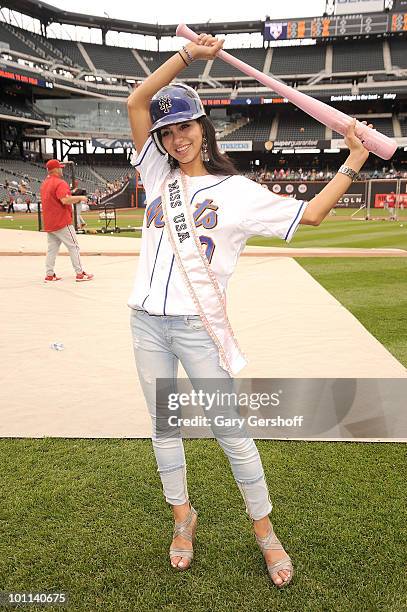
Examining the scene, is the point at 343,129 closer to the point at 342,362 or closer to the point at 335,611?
the point at 335,611

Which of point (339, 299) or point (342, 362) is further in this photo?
point (339, 299)

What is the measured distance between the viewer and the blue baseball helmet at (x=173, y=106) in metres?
2.21

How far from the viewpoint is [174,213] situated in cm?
222

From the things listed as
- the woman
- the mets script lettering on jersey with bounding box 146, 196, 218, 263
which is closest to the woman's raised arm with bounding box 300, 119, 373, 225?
the woman

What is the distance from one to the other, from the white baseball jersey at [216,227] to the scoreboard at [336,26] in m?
58.7

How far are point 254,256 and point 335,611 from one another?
9571 mm

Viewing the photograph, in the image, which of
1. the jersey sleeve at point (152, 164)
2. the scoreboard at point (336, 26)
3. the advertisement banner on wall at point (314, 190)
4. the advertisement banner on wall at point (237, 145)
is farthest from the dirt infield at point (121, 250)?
the scoreboard at point (336, 26)

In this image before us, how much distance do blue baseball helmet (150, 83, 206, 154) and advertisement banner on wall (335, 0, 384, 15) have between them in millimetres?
59901

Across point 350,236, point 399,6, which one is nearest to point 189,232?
point 350,236

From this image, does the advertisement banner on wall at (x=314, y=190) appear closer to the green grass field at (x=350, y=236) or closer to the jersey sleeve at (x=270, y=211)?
the green grass field at (x=350, y=236)

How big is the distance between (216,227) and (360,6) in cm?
6086

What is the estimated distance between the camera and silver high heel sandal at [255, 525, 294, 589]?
2283 mm

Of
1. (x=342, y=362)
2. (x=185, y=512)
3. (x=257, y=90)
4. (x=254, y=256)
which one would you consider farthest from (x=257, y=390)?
(x=257, y=90)

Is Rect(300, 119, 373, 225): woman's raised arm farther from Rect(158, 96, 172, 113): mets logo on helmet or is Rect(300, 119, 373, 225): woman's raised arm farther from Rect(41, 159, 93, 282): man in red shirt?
Rect(41, 159, 93, 282): man in red shirt
